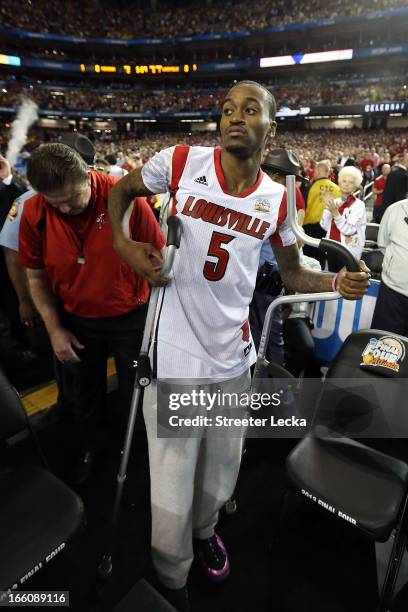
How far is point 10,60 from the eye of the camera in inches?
1297

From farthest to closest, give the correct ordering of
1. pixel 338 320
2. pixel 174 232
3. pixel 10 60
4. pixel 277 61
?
pixel 10 60 → pixel 277 61 → pixel 338 320 → pixel 174 232

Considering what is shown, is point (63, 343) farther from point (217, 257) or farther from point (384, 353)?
point (384, 353)

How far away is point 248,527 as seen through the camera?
2.16 metres

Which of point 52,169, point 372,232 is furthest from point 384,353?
point 372,232

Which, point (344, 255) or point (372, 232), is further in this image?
point (372, 232)

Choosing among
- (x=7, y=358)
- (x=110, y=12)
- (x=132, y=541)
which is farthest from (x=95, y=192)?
(x=110, y=12)

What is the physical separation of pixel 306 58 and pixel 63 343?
3699 centimetres

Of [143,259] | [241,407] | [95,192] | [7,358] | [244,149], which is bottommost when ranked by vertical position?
[7,358]

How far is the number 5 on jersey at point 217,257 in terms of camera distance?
1.38m

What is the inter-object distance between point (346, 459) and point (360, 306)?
6.21ft

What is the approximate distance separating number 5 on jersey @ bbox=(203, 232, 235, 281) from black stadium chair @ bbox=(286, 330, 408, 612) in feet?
3.68

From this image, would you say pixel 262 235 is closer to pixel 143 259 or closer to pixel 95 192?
pixel 143 259

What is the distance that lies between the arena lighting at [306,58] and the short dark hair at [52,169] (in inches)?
1405

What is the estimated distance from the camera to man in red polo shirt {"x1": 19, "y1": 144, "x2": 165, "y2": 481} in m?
1.68
